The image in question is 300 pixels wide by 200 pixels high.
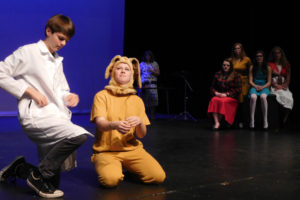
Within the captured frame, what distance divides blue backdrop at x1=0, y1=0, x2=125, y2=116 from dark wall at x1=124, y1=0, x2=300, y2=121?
1.25 feet

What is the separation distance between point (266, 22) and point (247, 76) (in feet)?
5.64

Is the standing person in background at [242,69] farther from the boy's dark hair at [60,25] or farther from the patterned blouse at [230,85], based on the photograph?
the boy's dark hair at [60,25]

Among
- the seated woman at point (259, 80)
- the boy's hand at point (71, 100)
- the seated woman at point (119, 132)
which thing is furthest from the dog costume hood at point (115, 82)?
the seated woman at point (259, 80)

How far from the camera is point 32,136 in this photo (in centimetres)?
216

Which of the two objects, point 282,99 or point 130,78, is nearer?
point 130,78

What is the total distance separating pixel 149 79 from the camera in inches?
281

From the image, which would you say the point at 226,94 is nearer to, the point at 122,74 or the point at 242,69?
the point at 242,69

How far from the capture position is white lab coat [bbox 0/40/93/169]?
6.82 ft

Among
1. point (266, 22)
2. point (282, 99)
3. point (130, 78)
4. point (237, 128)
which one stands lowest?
point (237, 128)

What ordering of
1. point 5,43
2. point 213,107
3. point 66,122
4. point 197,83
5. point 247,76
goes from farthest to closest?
point 197,83
point 5,43
point 247,76
point 213,107
point 66,122

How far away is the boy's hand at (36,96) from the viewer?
6.76ft

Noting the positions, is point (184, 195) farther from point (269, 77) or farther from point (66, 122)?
point (269, 77)

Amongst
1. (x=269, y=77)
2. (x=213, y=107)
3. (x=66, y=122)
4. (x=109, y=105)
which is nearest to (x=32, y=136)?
(x=66, y=122)

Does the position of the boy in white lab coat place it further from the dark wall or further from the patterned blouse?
the dark wall
